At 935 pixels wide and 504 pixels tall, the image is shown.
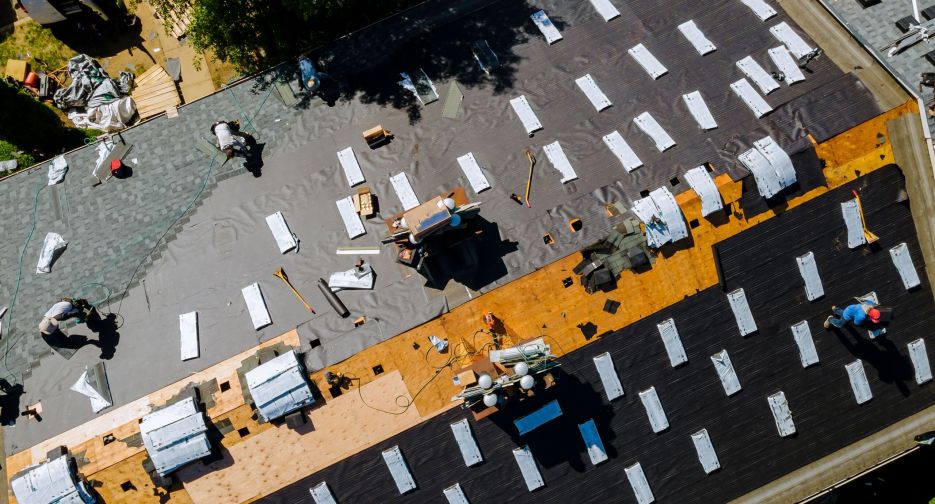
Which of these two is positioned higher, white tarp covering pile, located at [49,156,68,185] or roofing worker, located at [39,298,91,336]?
white tarp covering pile, located at [49,156,68,185]

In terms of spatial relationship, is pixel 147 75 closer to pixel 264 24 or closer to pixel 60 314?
pixel 264 24

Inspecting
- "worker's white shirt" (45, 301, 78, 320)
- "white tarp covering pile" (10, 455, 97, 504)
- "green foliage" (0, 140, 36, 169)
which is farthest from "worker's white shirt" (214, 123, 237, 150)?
"green foliage" (0, 140, 36, 169)

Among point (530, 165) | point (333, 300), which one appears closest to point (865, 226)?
point (530, 165)

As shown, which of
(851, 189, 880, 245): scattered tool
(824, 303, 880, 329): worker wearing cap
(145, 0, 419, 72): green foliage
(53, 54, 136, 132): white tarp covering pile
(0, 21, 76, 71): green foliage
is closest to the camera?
(824, 303, 880, 329): worker wearing cap

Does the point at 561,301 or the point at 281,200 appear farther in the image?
the point at 281,200

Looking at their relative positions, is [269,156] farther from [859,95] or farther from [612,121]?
[859,95]

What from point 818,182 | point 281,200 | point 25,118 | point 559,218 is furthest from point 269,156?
point 818,182

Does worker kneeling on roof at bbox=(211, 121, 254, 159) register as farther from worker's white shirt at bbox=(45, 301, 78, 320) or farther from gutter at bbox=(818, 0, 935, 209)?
gutter at bbox=(818, 0, 935, 209)
